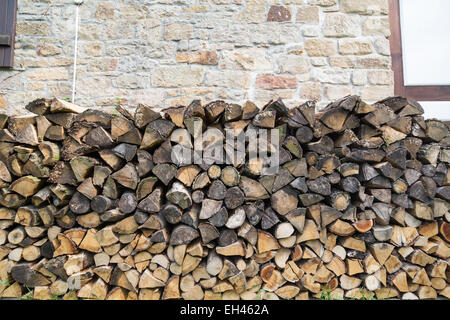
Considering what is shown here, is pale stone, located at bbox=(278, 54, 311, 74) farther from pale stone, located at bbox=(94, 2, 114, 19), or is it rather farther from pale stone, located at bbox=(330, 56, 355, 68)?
pale stone, located at bbox=(94, 2, 114, 19)

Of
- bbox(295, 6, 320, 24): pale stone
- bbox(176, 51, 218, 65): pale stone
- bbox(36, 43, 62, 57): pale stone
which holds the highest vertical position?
bbox(295, 6, 320, 24): pale stone

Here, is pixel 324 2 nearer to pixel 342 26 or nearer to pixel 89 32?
pixel 342 26

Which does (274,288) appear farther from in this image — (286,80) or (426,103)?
(426,103)

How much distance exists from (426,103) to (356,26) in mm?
1212

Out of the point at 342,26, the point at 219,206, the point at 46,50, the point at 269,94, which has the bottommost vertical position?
the point at 219,206

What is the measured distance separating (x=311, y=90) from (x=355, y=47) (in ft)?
2.25

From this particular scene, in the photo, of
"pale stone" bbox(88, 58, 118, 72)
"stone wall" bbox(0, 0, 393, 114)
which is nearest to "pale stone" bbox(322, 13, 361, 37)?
"stone wall" bbox(0, 0, 393, 114)

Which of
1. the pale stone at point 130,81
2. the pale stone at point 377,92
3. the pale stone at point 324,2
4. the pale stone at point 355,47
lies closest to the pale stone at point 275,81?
the pale stone at point 355,47

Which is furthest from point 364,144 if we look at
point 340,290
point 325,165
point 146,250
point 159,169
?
point 146,250

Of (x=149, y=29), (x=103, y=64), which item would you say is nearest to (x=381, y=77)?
(x=149, y=29)

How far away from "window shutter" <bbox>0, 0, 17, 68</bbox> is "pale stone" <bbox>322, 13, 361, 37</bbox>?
349 cm

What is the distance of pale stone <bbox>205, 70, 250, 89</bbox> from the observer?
3092 millimetres

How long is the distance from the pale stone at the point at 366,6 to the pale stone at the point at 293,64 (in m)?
0.77

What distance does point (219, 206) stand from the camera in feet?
5.97
